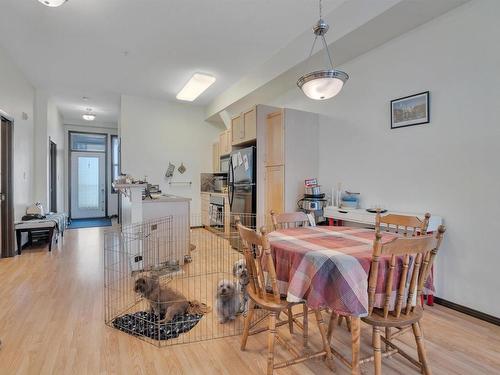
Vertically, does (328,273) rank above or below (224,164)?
below

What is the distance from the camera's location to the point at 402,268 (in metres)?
1.36

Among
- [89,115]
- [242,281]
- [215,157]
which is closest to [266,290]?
[242,281]

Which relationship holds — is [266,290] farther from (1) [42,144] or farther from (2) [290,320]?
(1) [42,144]

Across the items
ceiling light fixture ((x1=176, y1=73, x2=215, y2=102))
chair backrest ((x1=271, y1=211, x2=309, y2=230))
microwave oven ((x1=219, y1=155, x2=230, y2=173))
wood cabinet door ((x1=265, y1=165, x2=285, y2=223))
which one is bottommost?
chair backrest ((x1=271, y1=211, x2=309, y2=230))

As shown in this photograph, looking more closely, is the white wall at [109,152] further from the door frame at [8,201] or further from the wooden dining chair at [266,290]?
the wooden dining chair at [266,290]

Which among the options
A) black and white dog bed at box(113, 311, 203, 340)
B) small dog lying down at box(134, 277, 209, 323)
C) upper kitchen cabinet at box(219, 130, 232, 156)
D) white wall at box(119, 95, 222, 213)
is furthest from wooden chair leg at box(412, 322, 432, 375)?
white wall at box(119, 95, 222, 213)

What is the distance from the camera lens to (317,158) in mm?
3859

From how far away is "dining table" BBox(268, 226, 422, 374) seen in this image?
1.31 m

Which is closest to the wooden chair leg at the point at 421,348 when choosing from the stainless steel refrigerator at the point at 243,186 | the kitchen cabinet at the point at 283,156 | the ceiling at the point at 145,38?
the kitchen cabinet at the point at 283,156

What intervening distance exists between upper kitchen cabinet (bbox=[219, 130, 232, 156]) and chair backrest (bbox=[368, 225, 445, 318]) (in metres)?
4.21

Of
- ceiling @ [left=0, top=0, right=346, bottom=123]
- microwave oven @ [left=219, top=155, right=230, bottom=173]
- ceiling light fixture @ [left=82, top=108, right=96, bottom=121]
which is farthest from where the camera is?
ceiling light fixture @ [left=82, top=108, right=96, bottom=121]

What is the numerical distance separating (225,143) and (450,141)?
391cm

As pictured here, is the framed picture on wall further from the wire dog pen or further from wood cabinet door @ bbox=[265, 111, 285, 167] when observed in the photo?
the wire dog pen

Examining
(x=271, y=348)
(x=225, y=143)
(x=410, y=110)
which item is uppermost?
(x=225, y=143)
